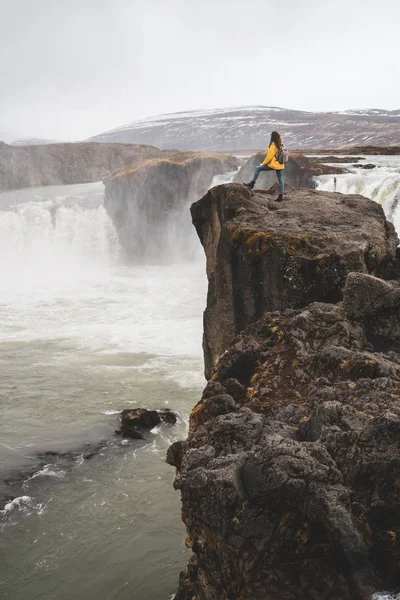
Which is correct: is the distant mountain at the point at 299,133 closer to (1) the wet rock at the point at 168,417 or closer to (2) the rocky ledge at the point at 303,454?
(1) the wet rock at the point at 168,417

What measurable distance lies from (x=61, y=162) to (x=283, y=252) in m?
73.7

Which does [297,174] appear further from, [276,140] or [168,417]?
[168,417]

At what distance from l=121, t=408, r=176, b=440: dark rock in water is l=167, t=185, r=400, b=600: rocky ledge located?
690 cm

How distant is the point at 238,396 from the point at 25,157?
2964 inches

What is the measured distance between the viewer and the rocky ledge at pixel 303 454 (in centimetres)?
442

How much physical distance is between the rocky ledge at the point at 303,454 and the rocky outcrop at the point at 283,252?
0.07 m

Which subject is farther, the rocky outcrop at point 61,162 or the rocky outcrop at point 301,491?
the rocky outcrop at point 61,162

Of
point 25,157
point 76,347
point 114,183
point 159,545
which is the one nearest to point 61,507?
point 159,545

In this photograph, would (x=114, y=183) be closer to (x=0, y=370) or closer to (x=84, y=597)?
(x=0, y=370)

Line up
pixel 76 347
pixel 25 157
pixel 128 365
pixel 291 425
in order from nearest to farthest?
pixel 291 425 → pixel 128 365 → pixel 76 347 → pixel 25 157

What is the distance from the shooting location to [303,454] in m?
4.85

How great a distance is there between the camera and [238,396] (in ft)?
23.0

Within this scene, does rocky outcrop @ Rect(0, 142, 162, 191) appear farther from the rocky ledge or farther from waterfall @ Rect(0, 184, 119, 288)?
the rocky ledge

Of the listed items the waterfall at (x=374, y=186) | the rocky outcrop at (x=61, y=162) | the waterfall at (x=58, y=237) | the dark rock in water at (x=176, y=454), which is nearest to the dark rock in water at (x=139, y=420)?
the dark rock in water at (x=176, y=454)
